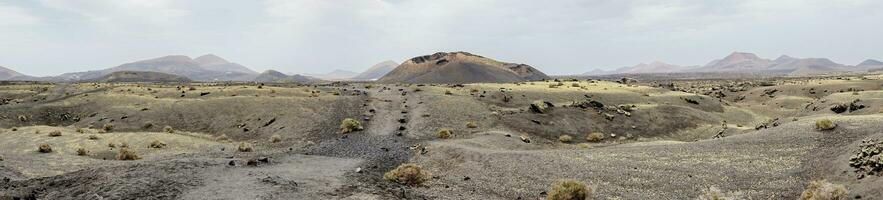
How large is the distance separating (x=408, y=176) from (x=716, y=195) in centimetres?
1331

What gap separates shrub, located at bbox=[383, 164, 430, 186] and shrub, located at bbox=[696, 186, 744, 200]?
12.2 meters

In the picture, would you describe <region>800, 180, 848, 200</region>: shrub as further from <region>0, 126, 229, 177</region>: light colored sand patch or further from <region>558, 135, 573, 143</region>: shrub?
<region>0, 126, 229, 177</region>: light colored sand patch

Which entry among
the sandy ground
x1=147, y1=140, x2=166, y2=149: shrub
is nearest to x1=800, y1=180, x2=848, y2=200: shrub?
the sandy ground

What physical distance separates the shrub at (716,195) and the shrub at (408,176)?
12.2 m

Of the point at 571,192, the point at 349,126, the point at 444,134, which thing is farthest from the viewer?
the point at 349,126

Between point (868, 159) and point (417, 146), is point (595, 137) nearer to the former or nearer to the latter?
point (417, 146)

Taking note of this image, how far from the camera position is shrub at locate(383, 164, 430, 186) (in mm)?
25781

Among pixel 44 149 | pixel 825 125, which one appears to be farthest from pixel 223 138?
pixel 825 125

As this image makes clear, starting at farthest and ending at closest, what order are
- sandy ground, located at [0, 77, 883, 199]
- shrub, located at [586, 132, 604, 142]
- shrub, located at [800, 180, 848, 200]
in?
shrub, located at [586, 132, 604, 142] → sandy ground, located at [0, 77, 883, 199] → shrub, located at [800, 180, 848, 200]

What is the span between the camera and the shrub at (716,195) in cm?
2031

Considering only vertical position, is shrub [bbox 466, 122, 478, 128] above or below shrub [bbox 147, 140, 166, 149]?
above

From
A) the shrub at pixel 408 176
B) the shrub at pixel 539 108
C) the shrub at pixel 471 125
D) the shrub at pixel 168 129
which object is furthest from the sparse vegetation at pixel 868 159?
the shrub at pixel 168 129

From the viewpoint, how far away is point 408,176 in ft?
84.8

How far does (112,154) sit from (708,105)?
67193 mm
